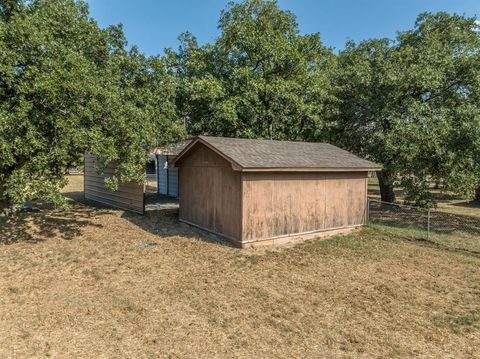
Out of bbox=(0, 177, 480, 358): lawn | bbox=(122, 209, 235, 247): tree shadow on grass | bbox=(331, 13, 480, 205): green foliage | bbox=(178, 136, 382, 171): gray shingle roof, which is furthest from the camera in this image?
bbox=(331, 13, 480, 205): green foliage

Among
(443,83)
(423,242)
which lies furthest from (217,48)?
(423,242)

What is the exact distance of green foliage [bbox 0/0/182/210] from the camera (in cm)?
773

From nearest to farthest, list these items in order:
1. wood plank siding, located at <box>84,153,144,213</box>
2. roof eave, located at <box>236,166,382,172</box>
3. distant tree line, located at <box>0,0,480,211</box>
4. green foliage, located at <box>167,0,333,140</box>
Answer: distant tree line, located at <box>0,0,480,211</box> < roof eave, located at <box>236,166,382,172</box> < wood plank siding, located at <box>84,153,144,213</box> < green foliage, located at <box>167,0,333,140</box>

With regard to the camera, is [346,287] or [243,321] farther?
[346,287]

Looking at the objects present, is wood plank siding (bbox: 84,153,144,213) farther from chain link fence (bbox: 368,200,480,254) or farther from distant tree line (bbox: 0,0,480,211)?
chain link fence (bbox: 368,200,480,254)

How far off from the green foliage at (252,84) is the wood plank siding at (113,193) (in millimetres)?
4517

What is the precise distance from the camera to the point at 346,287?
630cm

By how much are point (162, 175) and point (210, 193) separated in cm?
1099

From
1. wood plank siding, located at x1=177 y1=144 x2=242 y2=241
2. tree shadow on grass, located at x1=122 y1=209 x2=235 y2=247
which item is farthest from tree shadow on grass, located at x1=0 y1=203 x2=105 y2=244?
wood plank siding, located at x1=177 y1=144 x2=242 y2=241

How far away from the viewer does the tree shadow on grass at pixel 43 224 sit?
964cm

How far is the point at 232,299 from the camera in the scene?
5707mm

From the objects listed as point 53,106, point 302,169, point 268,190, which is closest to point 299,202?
point 302,169

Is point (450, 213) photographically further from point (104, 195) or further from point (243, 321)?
point (104, 195)

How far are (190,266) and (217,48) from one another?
47.4ft
